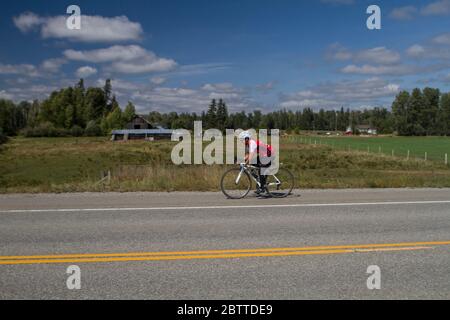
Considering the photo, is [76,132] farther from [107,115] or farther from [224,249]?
[224,249]

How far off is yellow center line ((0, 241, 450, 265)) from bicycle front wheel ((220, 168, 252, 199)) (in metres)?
5.32

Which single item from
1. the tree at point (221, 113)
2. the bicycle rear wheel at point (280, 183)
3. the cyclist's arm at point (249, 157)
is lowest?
the bicycle rear wheel at point (280, 183)

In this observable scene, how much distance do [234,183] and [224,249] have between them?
561 centimetres

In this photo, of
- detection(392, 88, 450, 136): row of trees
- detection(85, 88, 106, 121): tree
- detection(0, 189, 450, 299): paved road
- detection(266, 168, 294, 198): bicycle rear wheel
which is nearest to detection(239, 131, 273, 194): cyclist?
detection(266, 168, 294, 198): bicycle rear wheel

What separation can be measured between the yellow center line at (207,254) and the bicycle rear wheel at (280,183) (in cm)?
545

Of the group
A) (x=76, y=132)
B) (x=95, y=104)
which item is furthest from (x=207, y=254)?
(x=95, y=104)

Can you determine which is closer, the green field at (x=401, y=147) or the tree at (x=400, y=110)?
the green field at (x=401, y=147)

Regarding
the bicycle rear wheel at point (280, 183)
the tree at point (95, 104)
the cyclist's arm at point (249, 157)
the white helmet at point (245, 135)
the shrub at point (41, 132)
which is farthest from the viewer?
the tree at point (95, 104)

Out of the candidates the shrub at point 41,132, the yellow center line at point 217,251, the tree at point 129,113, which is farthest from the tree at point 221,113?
the yellow center line at point 217,251

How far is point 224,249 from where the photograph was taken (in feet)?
21.0

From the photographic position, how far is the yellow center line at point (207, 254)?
231 inches

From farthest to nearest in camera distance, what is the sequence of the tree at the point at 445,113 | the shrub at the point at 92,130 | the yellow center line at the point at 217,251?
the tree at the point at 445,113, the shrub at the point at 92,130, the yellow center line at the point at 217,251

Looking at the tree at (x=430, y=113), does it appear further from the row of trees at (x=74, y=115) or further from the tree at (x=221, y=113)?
the row of trees at (x=74, y=115)
